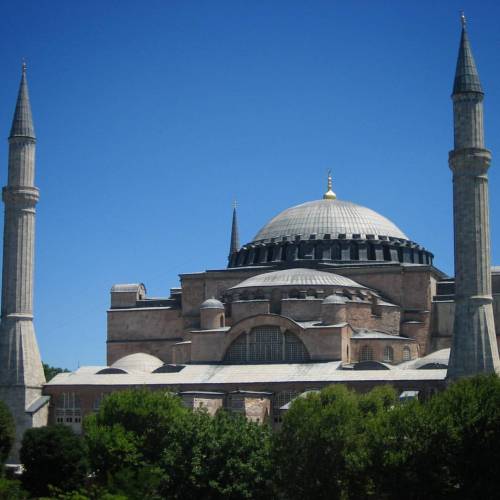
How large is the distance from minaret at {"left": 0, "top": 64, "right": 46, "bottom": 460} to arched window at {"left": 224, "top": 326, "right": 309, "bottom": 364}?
25.1ft

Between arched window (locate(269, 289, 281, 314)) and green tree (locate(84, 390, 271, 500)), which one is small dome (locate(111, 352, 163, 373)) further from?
green tree (locate(84, 390, 271, 500))

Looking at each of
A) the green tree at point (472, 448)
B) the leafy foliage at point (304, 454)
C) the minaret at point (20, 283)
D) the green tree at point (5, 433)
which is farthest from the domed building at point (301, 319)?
the green tree at point (472, 448)

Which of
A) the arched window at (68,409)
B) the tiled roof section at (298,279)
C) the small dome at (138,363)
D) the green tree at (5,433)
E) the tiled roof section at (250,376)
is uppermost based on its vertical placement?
the tiled roof section at (298,279)

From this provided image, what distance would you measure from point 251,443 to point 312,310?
52.8 ft

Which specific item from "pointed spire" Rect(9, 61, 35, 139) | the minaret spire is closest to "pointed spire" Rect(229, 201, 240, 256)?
the minaret spire

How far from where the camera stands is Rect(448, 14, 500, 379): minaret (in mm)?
40625

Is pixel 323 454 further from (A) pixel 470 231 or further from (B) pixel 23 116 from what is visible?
(B) pixel 23 116

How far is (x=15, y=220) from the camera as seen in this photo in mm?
47781

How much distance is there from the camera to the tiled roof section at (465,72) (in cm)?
4250

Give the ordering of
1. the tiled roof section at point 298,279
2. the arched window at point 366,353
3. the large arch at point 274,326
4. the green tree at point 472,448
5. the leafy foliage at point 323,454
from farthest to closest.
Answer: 1. the tiled roof section at point 298,279
2. the arched window at point 366,353
3. the large arch at point 274,326
4. the leafy foliage at point 323,454
5. the green tree at point 472,448

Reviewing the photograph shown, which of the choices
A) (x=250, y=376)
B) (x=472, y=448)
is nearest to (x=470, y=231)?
(x=250, y=376)

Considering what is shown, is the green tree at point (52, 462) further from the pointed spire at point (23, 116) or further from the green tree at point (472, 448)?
the pointed spire at point (23, 116)

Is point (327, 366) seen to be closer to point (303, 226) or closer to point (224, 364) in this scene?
point (224, 364)

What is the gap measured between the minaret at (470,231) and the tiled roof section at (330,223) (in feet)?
45.4
